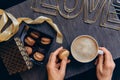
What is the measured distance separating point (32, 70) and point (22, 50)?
109 mm

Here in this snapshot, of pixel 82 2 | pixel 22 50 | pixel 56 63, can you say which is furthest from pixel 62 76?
pixel 82 2

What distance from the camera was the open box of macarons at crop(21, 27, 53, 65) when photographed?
4.47 ft

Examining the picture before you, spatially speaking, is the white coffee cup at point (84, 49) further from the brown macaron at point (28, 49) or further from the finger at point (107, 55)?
the brown macaron at point (28, 49)

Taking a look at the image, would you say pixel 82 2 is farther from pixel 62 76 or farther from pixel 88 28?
pixel 62 76

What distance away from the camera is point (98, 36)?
141 cm

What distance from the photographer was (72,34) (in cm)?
140

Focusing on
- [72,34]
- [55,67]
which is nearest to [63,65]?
[55,67]

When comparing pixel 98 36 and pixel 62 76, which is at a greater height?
pixel 98 36

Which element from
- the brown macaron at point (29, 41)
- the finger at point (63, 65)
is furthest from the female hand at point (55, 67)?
the brown macaron at point (29, 41)

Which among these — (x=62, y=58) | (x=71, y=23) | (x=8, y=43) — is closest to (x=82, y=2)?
(x=71, y=23)

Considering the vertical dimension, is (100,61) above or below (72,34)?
below

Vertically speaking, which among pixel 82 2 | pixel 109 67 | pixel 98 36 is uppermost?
pixel 82 2

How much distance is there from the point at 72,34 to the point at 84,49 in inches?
3.5

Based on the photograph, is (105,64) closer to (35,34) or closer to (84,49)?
(84,49)
